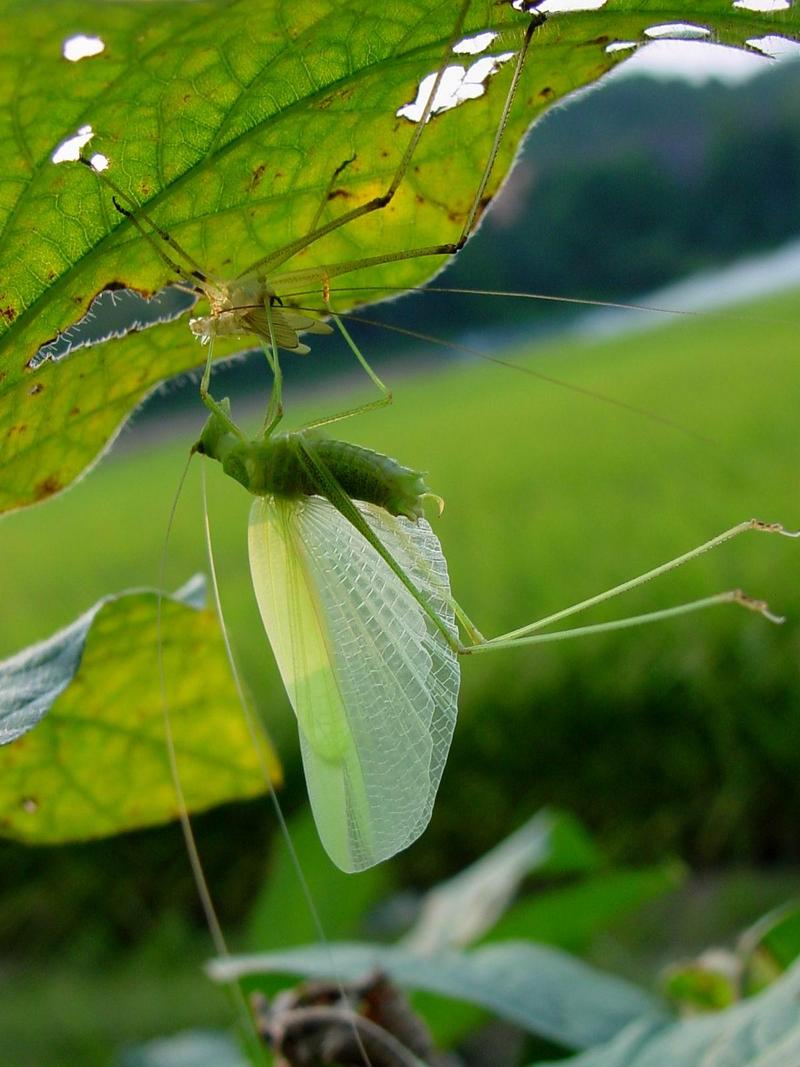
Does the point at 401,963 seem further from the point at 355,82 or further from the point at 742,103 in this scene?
the point at 742,103

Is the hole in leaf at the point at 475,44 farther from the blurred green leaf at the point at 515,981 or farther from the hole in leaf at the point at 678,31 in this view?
the blurred green leaf at the point at 515,981

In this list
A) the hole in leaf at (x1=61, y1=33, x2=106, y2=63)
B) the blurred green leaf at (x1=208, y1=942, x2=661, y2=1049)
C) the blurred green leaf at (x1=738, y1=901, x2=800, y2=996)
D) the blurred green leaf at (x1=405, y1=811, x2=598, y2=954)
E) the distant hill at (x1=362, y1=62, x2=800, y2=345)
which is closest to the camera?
the hole in leaf at (x1=61, y1=33, x2=106, y2=63)

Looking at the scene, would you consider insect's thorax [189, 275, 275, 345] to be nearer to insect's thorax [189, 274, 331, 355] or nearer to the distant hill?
insect's thorax [189, 274, 331, 355]

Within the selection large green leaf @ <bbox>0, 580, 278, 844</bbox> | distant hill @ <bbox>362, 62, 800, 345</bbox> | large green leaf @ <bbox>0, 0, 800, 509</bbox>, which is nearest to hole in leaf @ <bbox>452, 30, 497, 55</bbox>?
large green leaf @ <bbox>0, 0, 800, 509</bbox>

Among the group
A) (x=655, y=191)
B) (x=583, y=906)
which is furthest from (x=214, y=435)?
(x=655, y=191)

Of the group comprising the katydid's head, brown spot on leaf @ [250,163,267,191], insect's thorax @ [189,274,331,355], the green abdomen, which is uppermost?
brown spot on leaf @ [250,163,267,191]

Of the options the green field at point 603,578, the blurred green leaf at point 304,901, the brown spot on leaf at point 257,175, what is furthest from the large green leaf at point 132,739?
the green field at point 603,578
